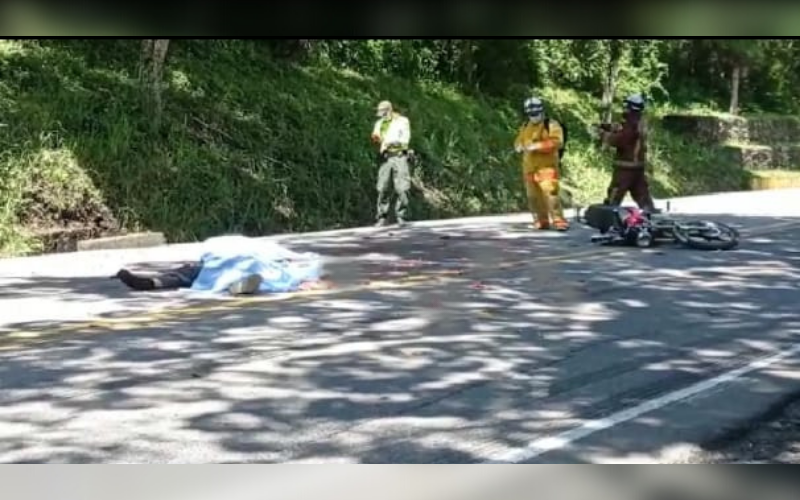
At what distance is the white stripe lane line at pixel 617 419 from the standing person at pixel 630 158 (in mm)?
5504

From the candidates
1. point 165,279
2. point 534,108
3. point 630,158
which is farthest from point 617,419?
point 534,108

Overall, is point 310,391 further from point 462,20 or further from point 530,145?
point 530,145

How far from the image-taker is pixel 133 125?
11.2 metres

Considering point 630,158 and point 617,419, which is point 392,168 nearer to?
point 630,158

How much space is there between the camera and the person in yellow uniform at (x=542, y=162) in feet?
37.2

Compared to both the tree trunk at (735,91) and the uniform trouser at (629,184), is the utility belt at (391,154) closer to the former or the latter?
the uniform trouser at (629,184)

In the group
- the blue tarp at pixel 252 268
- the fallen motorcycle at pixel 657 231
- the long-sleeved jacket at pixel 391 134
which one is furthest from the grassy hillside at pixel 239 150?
the blue tarp at pixel 252 268

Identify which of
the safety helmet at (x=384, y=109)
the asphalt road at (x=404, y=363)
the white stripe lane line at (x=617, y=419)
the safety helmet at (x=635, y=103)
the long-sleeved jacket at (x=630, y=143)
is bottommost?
the white stripe lane line at (x=617, y=419)

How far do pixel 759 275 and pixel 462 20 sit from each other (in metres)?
7.22

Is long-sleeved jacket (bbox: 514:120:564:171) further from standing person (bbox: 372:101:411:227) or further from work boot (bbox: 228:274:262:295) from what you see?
work boot (bbox: 228:274:262:295)

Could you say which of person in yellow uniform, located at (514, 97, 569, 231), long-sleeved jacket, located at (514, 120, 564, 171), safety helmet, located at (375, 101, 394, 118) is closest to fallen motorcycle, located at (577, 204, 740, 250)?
person in yellow uniform, located at (514, 97, 569, 231)

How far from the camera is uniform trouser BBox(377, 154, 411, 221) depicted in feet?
39.2

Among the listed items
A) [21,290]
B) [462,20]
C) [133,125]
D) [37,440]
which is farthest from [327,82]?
[462,20]

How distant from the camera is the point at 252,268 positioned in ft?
24.1
